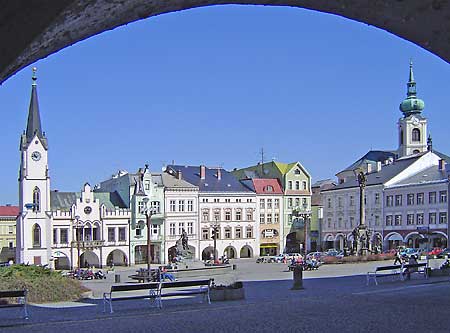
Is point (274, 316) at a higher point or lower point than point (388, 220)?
higher

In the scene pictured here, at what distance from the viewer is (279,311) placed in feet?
46.4

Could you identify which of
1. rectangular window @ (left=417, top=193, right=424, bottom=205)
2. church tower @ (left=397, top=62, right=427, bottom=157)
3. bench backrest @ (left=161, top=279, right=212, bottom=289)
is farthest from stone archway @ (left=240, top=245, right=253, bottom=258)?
bench backrest @ (left=161, top=279, right=212, bottom=289)

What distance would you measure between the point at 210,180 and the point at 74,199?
48.0ft

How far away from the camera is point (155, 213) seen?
63656 millimetres

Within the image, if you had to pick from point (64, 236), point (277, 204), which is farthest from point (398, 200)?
point (64, 236)

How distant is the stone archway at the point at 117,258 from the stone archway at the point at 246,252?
13.6 m

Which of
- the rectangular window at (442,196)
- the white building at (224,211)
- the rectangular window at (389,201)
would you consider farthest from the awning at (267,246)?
the rectangular window at (442,196)

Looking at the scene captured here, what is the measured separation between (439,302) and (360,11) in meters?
13.2

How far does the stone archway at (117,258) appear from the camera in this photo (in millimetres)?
61688

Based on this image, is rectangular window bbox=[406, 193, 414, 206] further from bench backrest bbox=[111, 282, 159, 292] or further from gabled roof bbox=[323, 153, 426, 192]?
bench backrest bbox=[111, 282, 159, 292]

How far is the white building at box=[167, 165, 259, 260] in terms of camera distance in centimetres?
6706

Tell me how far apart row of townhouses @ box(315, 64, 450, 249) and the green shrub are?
36.5m

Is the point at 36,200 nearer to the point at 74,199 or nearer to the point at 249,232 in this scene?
the point at 74,199

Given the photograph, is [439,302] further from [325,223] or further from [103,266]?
[325,223]
